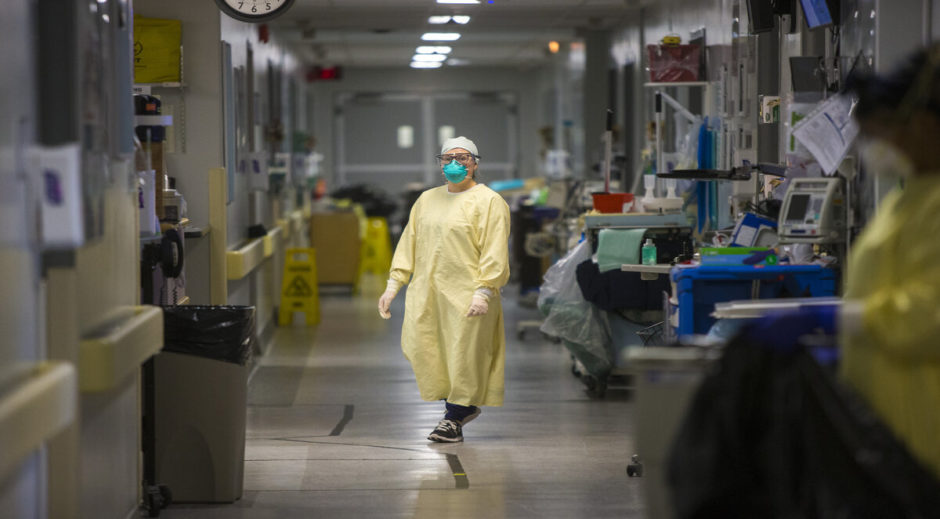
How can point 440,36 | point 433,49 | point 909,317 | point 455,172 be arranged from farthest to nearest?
point 433,49, point 440,36, point 455,172, point 909,317

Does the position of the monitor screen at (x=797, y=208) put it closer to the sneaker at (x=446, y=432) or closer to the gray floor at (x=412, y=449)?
the gray floor at (x=412, y=449)

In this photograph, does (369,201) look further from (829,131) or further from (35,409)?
(35,409)

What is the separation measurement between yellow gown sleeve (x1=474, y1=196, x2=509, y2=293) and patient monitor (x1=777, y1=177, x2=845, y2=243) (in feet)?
4.74

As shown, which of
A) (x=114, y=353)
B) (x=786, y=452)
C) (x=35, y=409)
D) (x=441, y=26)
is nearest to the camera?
(x=786, y=452)

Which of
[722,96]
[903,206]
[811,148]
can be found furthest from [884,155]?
[722,96]

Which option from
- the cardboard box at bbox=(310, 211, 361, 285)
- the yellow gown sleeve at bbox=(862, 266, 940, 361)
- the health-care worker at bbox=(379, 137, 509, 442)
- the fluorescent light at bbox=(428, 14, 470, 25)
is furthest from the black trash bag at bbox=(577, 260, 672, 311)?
the cardboard box at bbox=(310, 211, 361, 285)

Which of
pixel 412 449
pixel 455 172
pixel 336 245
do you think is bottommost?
pixel 412 449

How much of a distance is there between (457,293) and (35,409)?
9.84ft

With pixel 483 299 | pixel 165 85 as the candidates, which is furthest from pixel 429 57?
pixel 483 299

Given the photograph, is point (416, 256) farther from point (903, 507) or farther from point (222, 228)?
point (903, 507)

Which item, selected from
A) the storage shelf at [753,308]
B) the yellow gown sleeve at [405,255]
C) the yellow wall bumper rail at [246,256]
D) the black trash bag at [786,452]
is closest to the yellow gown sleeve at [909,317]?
the black trash bag at [786,452]

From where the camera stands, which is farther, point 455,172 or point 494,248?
point 455,172

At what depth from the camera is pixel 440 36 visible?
1309cm

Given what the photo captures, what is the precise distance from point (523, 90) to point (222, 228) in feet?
45.1
